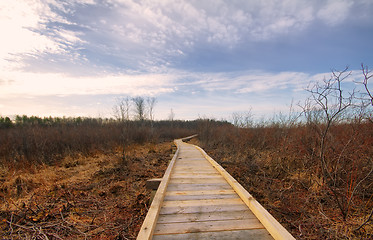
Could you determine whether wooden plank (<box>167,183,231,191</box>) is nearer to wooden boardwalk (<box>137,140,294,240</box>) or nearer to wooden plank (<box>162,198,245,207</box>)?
wooden boardwalk (<box>137,140,294,240</box>)

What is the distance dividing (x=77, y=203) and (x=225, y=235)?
4.31 metres

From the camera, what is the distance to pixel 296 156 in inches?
253

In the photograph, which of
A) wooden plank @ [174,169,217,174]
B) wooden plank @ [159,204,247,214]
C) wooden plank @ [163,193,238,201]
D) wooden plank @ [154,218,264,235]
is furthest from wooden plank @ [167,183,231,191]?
wooden plank @ [154,218,264,235]

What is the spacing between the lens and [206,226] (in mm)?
2299

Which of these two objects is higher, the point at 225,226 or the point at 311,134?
the point at 311,134

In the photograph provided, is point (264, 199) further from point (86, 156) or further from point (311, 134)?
point (86, 156)

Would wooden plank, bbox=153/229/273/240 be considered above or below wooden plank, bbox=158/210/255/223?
below

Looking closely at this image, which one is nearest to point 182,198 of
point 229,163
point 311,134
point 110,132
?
point 229,163

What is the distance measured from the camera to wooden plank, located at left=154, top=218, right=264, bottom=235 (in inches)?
86.9

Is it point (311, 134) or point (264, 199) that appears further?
point (311, 134)

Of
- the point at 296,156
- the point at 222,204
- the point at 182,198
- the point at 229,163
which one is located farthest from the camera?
the point at 229,163

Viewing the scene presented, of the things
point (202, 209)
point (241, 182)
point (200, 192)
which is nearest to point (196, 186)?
point (200, 192)

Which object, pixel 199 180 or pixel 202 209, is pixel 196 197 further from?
pixel 199 180

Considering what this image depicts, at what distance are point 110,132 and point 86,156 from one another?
552 centimetres
